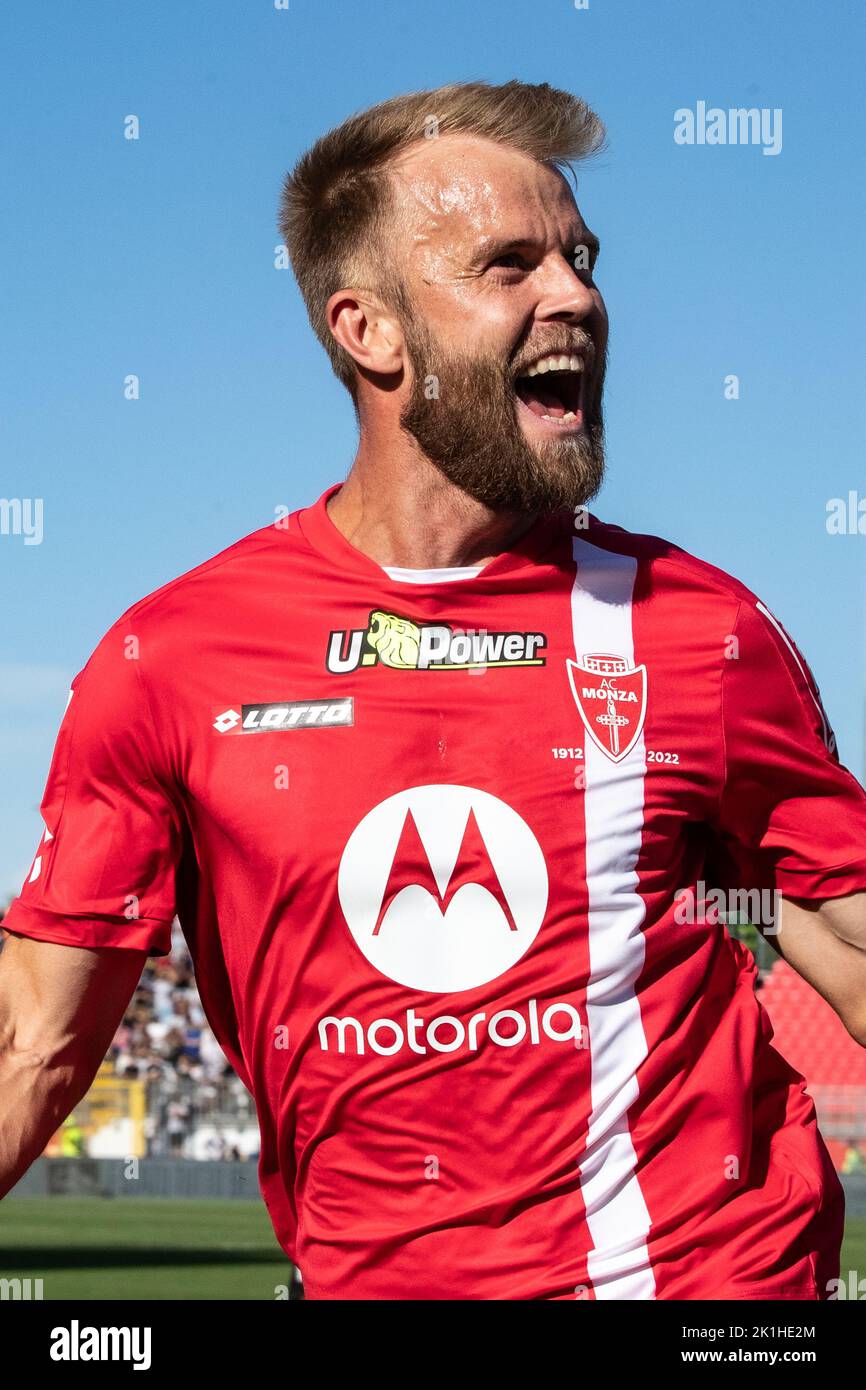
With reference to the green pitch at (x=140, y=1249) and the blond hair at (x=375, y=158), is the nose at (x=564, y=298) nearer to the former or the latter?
the blond hair at (x=375, y=158)

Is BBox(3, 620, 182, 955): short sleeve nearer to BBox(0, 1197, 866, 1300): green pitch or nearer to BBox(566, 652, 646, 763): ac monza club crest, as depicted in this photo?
BBox(566, 652, 646, 763): ac monza club crest

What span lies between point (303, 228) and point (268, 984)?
1.43 meters

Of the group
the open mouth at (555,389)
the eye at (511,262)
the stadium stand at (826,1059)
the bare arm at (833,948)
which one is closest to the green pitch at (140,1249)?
the stadium stand at (826,1059)

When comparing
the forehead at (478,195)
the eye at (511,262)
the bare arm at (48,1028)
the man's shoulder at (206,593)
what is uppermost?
the forehead at (478,195)

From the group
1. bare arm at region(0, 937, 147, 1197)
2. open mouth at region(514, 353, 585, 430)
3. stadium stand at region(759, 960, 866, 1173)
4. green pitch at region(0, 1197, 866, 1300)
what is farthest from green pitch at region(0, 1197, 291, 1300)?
open mouth at region(514, 353, 585, 430)

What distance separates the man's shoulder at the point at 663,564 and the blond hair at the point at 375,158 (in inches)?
20.7

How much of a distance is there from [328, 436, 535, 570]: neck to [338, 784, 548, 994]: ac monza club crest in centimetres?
46

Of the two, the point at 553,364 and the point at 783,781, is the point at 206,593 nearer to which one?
the point at 553,364

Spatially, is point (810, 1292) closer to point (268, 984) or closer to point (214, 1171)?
point (268, 984)

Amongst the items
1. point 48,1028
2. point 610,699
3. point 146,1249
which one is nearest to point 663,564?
point 610,699

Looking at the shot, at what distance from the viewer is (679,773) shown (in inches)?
120

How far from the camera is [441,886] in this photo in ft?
9.66

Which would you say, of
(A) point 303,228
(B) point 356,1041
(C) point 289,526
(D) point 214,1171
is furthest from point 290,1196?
(D) point 214,1171

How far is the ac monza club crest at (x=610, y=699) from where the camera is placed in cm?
305
